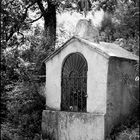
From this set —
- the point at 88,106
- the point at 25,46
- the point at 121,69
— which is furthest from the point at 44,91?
the point at 25,46

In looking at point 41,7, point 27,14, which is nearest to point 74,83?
point 41,7

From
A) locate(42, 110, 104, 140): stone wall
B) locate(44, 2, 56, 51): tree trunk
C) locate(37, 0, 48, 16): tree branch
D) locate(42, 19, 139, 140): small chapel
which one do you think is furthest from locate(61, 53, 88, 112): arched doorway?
locate(37, 0, 48, 16): tree branch

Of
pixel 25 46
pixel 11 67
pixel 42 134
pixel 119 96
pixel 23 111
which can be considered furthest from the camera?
pixel 25 46

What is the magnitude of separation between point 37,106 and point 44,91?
66cm

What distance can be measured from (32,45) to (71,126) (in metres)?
6.29

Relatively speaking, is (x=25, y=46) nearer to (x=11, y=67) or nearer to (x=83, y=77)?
(x=11, y=67)

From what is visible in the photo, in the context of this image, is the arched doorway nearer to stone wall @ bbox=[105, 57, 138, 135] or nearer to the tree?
stone wall @ bbox=[105, 57, 138, 135]

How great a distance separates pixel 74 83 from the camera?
9.96m

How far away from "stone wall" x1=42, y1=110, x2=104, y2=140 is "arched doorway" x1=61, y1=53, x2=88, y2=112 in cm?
31

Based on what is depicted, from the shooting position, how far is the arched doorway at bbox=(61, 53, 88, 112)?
31.9ft

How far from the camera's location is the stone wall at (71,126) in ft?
30.1

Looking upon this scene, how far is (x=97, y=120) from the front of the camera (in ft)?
30.0

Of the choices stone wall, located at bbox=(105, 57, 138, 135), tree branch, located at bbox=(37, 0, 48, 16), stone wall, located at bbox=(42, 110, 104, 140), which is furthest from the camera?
tree branch, located at bbox=(37, 0, 48, 16)

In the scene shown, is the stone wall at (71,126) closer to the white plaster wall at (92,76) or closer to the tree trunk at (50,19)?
the white plaster wall at (92,76)
